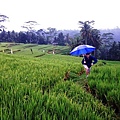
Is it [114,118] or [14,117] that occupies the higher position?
[14,117]

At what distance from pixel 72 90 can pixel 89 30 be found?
4554cm

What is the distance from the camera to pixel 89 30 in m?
49.6

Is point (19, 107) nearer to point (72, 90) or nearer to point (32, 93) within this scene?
point (32, 93)

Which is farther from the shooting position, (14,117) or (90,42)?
(90,42)

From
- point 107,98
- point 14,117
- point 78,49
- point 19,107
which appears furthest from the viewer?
point 78,49

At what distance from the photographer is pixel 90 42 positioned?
50969 mm

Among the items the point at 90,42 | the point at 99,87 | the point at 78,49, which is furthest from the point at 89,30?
the point at 99,87

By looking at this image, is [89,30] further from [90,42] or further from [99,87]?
[99,87]

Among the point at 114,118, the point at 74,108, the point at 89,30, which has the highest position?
Answer: the point at 89,30

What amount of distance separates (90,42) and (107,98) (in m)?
46.9

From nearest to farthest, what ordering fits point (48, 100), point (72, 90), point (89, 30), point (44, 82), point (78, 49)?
1. point (48, 100)
2. point (72, 90)
3. point (44, 82)
4. point (78, 49)
5. point (89, 30)

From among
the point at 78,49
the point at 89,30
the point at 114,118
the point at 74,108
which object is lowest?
the point at 114,118

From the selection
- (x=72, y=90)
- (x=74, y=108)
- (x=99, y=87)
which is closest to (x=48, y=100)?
(x=74, y=108)

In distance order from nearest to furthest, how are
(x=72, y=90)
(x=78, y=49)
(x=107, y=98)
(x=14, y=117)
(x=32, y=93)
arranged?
(x=14, y=117), (x=32, y=93), (x=107, y=98), (x=72, y=90), (x=78, y=49)
